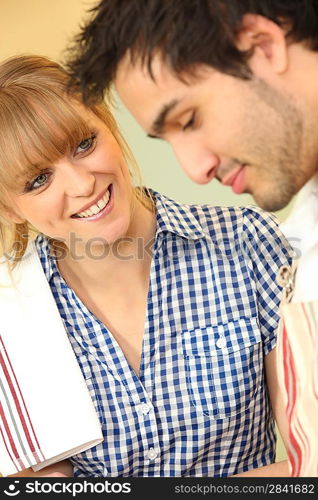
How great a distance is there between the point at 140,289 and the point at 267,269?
0.93ft

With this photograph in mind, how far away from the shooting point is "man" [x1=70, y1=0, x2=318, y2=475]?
1044 millimetres

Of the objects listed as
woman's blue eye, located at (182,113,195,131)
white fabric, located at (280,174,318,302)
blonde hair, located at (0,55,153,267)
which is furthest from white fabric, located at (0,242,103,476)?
woman's blue eye, located at (182,113,195,131)

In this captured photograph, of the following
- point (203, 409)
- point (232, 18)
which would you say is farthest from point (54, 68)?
point (203, 409)

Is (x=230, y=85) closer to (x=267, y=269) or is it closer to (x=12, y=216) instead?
(x=267, y=269)

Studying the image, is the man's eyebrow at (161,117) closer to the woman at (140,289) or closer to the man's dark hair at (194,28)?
the man's dark hair at (194,28)

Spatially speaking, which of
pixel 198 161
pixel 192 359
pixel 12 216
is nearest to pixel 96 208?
pixel 12 216

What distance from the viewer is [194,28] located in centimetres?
104

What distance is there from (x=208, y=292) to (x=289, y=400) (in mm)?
537

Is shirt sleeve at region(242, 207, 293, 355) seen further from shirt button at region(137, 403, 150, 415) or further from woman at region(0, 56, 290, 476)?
shirt button at region(137, 403, 150, 415)

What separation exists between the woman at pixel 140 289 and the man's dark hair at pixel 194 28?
1.49 feet

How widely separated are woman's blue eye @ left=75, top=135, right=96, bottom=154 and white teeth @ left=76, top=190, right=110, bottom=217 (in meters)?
0.10

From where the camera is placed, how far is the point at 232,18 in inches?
40.3

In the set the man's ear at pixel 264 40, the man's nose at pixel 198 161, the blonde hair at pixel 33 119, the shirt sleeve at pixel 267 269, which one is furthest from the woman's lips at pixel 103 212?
the man's ear at pixel 264 40
